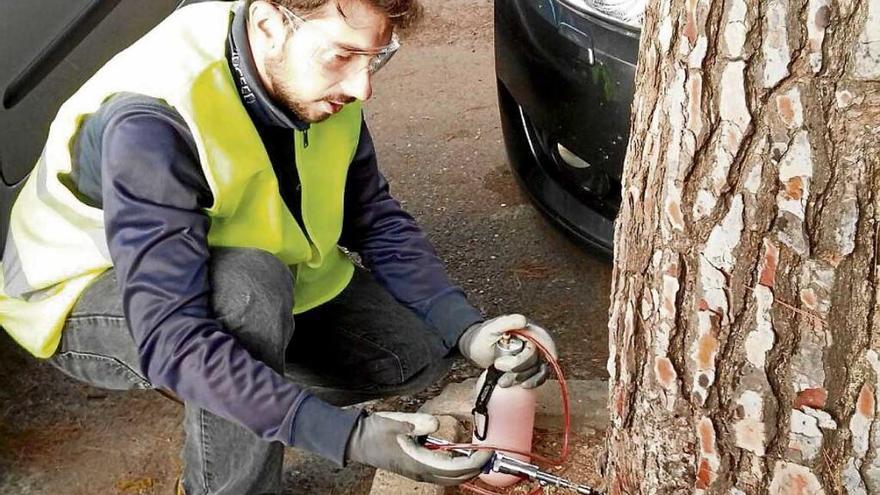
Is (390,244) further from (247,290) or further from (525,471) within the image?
(525,471)

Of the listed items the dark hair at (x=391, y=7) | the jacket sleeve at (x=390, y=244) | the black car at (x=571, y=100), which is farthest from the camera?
the black car at (x=571, y=100)

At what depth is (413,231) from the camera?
7.47 ft

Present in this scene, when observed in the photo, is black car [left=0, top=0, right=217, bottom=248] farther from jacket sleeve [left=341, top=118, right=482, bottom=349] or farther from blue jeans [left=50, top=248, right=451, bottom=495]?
jacket sleeve [left=341, top=118, right=482, bottom=349]

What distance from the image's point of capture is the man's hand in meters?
1.93

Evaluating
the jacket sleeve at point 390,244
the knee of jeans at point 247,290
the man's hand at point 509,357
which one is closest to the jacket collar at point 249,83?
the knee of jeans at point 247,290

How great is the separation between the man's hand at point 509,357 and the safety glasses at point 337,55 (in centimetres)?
57

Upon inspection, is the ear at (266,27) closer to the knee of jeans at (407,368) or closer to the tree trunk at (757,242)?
the tree trunk at (757,242)

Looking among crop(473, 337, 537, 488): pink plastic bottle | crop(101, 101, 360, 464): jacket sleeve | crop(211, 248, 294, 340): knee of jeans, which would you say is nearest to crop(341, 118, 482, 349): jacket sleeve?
crop(473, 337, 537, 488): pink plastic bottle

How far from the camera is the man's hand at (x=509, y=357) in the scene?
1930 mm

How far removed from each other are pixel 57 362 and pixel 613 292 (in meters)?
1.14

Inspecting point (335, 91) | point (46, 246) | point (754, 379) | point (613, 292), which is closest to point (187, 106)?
point (335, 91)

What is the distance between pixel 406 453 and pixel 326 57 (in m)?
0.69

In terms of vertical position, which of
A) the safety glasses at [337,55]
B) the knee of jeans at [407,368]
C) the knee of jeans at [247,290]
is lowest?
the knee of jeans at [407,368]

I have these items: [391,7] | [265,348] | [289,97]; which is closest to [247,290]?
[265,348]
